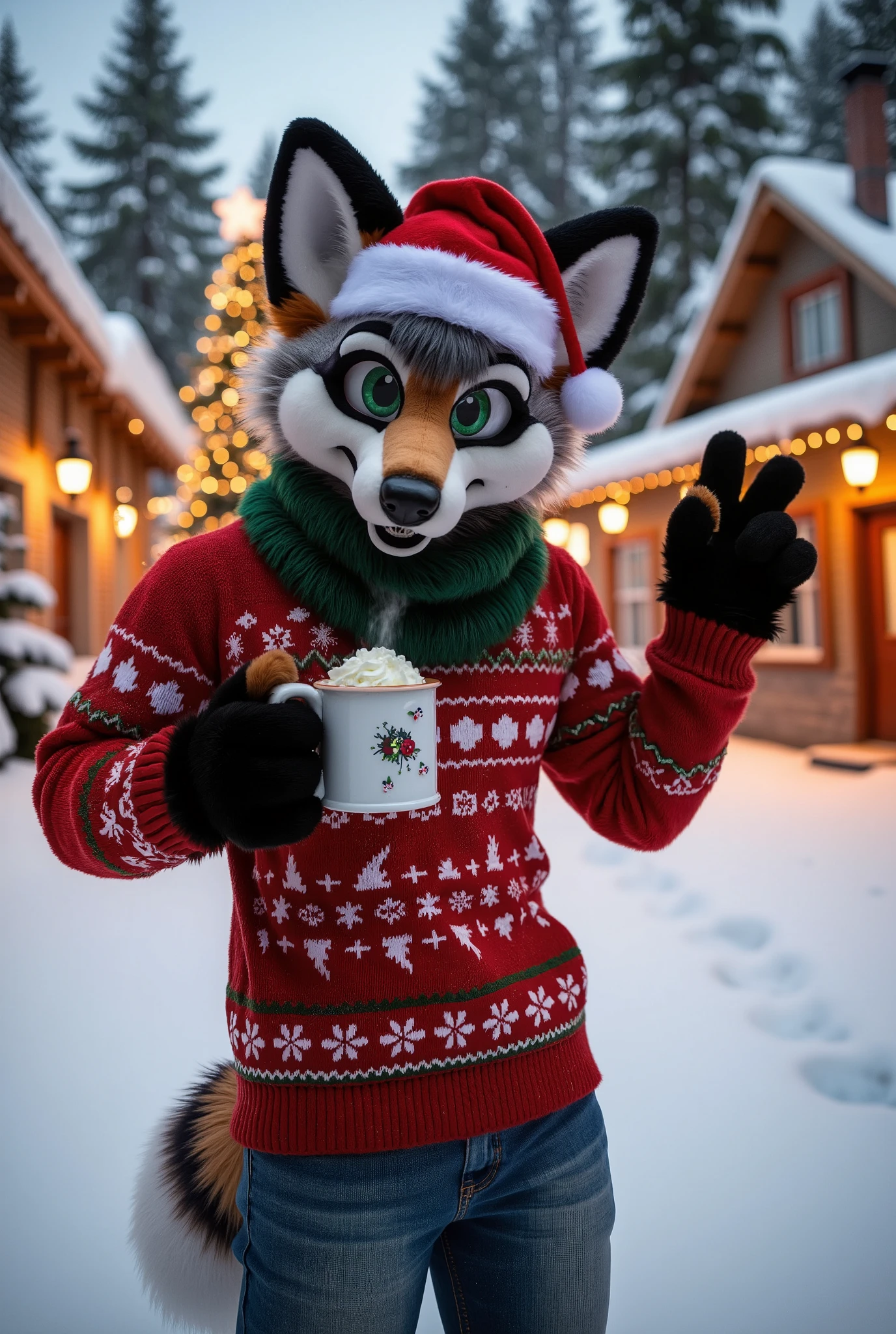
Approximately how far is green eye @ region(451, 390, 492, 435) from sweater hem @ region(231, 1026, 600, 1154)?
0.76 meters

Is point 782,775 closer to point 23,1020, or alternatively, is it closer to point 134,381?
point 23,1020

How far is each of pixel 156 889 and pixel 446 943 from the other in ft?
10.4

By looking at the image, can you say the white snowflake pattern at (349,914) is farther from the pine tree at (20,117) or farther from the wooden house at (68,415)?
the pine tree at (20,117)

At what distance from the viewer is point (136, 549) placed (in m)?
14.5

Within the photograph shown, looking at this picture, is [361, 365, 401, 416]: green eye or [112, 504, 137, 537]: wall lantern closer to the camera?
[361, 365, 401, 416]: green eye

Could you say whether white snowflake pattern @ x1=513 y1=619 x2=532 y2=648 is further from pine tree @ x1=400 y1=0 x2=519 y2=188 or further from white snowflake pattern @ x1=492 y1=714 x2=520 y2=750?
pine tree @ x1=400 y1=0 x2=519 y2=188

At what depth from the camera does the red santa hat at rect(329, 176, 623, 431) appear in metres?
1.07

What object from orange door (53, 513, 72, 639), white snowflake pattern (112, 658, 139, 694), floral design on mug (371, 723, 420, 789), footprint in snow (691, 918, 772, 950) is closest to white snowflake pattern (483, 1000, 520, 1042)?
floral design on mug (371, 723, 420, 789)

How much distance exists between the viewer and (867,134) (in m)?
8.71

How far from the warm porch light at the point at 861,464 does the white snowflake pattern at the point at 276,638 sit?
22.7 feet

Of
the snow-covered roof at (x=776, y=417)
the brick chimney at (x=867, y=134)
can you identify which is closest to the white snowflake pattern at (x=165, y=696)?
the snow-covered roof at (x=776, y=417)

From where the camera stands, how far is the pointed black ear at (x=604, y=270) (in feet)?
4.13

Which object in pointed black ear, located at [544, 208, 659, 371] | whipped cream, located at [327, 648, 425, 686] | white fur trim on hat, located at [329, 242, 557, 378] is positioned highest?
pointed black ear, located at [544, 208, 659, 371]

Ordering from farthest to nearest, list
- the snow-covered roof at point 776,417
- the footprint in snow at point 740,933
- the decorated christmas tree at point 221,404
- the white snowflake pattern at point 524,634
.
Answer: the decorated christmas tree at point 221,404
the snow-covered roof at point 776,417
the footprint in snow at point 740,933
the white snowflake pattern at point 524,634
